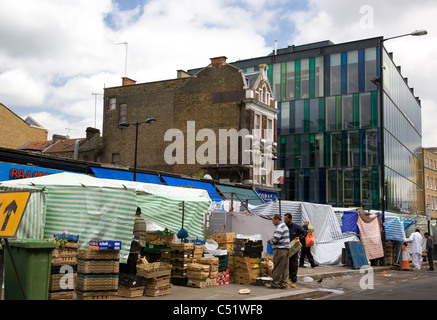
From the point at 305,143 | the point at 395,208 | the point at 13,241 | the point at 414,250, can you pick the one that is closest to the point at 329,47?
the point at 305,143

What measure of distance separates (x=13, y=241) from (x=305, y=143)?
153ft

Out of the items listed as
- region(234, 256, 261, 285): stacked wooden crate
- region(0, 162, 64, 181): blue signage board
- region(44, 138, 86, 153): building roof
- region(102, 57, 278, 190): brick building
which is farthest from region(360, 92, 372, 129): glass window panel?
region(234, 256, 261, 285): stacked wooden crate

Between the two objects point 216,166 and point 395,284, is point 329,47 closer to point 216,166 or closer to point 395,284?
point 216,166

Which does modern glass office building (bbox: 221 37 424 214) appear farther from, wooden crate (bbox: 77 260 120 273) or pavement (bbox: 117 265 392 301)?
wooden crate (bbox: 77 260 120 273)

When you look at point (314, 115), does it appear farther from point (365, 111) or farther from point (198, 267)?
point (198, 267)

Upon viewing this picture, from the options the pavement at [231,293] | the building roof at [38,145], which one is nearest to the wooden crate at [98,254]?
the pavement at [231,293]

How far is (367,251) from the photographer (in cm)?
2189

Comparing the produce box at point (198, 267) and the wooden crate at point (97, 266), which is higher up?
the wooden crate at point (97, 266)

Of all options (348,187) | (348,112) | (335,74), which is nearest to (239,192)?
(348,187)

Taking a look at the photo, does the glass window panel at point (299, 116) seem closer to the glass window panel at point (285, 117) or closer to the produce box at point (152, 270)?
the glass window panel at point (285, 117)

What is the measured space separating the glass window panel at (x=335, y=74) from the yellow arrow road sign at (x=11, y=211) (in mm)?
47438

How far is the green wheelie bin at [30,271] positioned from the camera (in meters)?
8.43

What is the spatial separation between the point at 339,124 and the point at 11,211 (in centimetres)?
4726

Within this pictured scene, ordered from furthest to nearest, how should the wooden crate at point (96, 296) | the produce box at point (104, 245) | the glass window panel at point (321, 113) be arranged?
1. the glass window panel at point (321, 113)
2. the produce box at point (104, 245)
3. the wooden crate at point (96, 296)
